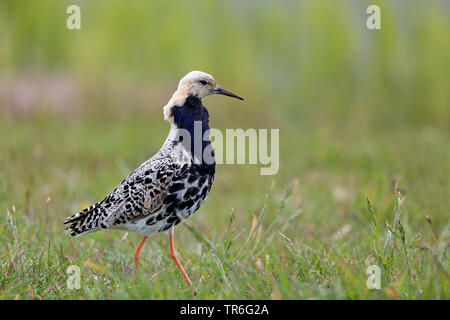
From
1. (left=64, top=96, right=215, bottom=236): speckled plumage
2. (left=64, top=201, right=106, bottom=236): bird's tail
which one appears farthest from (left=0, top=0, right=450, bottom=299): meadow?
(left=64, top=96, right=215, bottom=236): speckled plumage

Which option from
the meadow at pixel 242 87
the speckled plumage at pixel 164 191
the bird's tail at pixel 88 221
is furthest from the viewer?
the meadow at pixel 242 87

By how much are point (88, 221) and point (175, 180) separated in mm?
656

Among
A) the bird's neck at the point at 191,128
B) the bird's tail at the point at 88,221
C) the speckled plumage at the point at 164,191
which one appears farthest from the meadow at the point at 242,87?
the bird's neck at the point at 191,128

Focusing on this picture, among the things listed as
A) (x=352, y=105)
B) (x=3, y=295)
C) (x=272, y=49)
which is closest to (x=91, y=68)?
(x=272, y=49)

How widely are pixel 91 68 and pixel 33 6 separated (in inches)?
51.9

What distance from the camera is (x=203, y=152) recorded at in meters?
3.30

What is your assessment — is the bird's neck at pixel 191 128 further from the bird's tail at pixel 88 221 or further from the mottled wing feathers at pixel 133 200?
the bird's tail at pixel 88 221

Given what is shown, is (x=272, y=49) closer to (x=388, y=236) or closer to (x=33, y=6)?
(x=33, y=6)

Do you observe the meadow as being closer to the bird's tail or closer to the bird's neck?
the bird's tail

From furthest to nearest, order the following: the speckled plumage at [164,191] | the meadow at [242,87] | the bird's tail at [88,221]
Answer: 1. the meadow at [242,87]
2. the bird's tail at [88,221]
3. the speckled plumage at [164,191]

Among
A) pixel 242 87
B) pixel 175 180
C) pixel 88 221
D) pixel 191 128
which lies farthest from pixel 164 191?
pixel 242 87

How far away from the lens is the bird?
3.27 meters

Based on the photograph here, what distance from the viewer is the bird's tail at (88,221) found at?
3.46m
